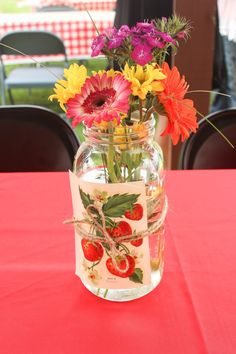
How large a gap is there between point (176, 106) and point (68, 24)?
103 inches

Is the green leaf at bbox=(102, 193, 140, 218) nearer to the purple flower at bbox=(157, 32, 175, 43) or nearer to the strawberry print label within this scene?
the strawberry print label

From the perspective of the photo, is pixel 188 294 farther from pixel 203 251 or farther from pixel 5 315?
pixel 5 315

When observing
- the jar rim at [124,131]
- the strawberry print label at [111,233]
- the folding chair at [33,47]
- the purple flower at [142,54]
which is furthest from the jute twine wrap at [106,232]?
the folding chair at [33,47]

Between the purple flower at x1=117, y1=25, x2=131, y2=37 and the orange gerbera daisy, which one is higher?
the purple flower at x1=117, y1=25, x2=131, y2=37

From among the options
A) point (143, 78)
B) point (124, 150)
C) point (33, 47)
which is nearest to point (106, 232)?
point (124, 150)

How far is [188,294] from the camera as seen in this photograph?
71cm

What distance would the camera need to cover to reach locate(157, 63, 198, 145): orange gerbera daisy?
1.95ft

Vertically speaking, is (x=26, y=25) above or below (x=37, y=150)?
above

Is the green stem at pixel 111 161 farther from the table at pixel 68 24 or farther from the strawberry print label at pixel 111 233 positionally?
the table at pixel 68 24

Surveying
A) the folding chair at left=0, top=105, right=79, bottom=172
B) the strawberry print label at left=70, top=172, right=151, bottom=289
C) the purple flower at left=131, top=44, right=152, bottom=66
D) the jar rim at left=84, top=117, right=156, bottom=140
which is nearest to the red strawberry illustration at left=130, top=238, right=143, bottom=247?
the strawberry print label at left=70, top=172, right=151, bottom=289

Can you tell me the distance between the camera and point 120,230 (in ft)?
2.13

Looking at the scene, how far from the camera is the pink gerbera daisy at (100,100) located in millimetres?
546

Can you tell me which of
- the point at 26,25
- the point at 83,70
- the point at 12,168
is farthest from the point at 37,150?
the point at 26,25

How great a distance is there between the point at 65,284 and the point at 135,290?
0.38ft
